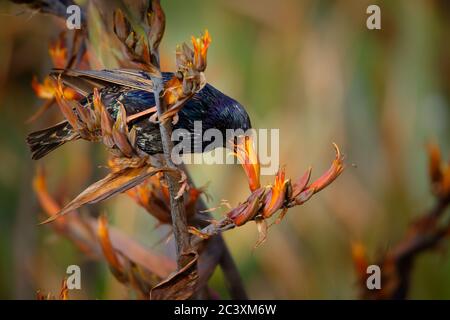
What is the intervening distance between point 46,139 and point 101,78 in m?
0.24

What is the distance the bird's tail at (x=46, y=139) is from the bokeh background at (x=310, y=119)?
879 millimetres

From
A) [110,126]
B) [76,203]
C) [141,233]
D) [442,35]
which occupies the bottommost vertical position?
[141,233]

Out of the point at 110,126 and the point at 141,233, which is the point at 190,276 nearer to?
the point at 110,126

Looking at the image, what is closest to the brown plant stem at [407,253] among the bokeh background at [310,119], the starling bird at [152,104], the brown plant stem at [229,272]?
the brown plant stem at [229,272]

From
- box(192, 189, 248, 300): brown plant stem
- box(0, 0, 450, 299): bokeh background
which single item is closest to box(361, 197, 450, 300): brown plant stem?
box(192, 189, 248, 300): brown plant stem

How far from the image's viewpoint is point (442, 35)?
2715mm

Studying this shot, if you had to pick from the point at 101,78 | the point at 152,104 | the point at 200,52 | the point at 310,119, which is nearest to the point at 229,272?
the point at 152,104

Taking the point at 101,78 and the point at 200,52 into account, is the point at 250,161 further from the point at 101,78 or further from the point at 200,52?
the point at 101,78

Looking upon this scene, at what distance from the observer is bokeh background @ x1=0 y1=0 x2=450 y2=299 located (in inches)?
95.0

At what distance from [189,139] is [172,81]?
261 mm

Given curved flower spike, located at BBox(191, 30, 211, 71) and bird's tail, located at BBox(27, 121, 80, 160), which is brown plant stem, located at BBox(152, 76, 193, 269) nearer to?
curved flower spike, located at BBox(191, 30, 211, 71)

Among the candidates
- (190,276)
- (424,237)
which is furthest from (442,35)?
(190,276)

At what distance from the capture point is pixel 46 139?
4.65 feet

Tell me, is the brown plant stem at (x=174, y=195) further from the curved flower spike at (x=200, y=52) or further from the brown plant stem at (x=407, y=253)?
the brown plant stem at (x=407, y=253)
